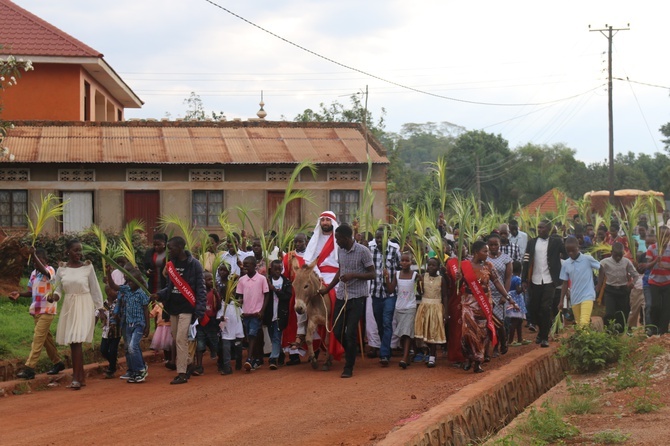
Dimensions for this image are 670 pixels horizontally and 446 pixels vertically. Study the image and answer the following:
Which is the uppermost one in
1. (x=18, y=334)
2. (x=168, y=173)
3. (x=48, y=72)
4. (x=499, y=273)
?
(x=48, y=72)

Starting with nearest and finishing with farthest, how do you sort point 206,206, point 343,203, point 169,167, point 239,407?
point 239,407, point 169,167, point 206,206, point 343,203

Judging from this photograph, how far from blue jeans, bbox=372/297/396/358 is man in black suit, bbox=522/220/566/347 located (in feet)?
7.12

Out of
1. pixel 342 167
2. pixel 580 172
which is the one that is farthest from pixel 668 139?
pixel 342 167

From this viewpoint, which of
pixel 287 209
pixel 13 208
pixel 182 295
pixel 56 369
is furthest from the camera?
pixel 287 209

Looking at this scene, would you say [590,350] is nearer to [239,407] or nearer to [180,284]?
[239,407]

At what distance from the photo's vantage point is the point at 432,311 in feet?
37.4

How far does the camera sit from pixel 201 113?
4994 centimetres

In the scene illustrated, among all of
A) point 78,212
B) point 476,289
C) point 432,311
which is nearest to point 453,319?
point 432,311

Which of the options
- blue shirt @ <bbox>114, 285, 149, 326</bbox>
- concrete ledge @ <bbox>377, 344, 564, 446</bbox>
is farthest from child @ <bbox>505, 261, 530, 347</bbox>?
blue shirt @ <bbox>114, 285, 149, 326</bbox>

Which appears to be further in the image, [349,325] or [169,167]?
[169,167]

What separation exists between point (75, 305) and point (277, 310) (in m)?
2.62

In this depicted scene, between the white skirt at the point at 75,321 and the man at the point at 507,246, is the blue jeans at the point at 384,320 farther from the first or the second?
the white skirt at the point at 75,321

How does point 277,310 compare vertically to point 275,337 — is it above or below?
above

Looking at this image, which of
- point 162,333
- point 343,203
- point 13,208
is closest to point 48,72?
point 13,208
